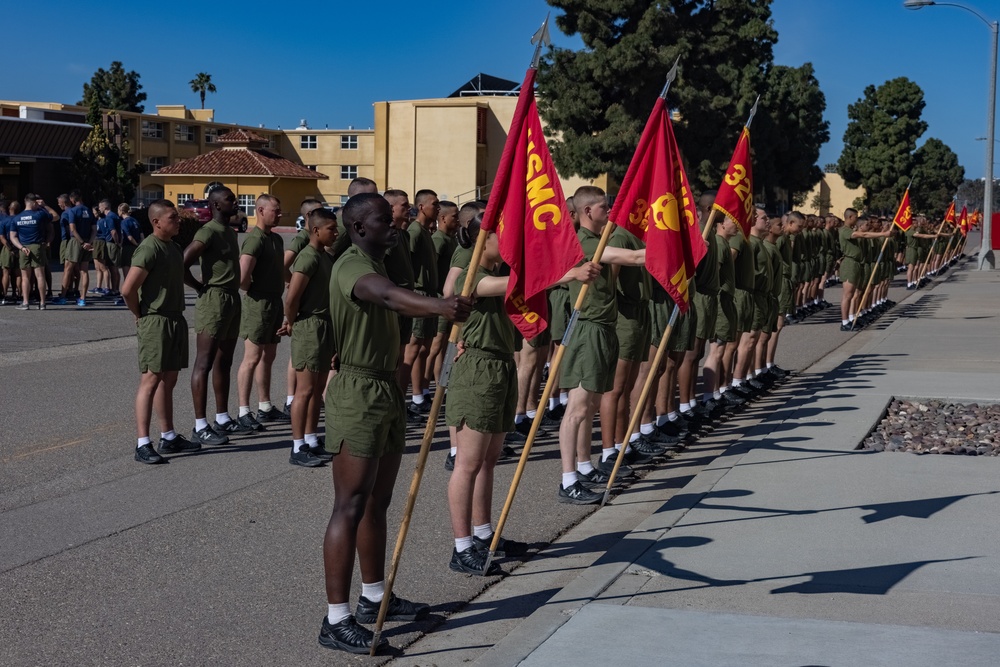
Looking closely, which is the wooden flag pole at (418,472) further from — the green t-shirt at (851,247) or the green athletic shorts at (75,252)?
the green athletic shorts at (75,252)

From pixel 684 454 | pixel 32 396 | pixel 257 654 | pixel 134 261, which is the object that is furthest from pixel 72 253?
pixel 257 654

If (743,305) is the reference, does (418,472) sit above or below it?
below

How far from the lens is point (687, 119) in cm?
4516

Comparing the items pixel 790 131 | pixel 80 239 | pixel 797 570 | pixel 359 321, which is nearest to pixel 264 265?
pixel 359 321

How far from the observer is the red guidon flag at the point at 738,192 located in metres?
9.91

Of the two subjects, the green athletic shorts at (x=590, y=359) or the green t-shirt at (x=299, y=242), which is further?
the green t-shirt at (x=299, y=242)

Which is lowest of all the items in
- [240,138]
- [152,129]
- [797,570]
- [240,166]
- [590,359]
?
[797,570]

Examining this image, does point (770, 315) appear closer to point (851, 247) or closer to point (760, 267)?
point (760, 267)

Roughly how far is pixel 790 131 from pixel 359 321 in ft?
189

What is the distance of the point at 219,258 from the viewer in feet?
31.1

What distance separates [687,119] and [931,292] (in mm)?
16989

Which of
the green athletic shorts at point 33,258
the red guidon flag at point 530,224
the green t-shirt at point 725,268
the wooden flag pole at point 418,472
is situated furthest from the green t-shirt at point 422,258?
the green athletic shorts at point 33,258

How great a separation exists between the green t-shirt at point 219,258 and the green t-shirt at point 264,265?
0.20 m

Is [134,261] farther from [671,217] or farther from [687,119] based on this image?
[687,119]
